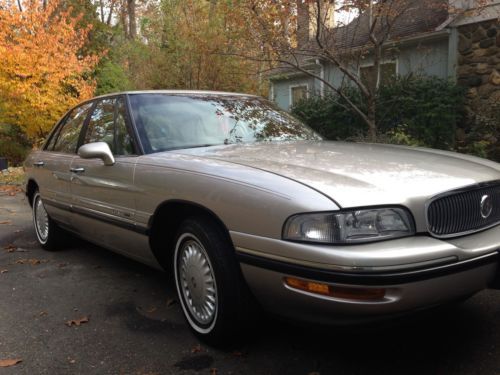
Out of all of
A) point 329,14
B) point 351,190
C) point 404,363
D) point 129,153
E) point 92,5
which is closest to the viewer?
point 351,190

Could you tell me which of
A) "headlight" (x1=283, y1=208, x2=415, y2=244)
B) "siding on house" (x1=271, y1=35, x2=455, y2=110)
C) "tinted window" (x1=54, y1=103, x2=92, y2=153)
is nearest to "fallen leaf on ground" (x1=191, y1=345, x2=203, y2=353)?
"headlight" (x1=283, y1=208, x2=415, y2=244)

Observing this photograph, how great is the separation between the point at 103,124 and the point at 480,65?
28.9ft

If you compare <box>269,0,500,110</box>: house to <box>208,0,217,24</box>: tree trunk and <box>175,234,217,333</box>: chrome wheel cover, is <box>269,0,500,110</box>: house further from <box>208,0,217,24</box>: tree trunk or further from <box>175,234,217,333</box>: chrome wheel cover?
<box>175,234,217,333</box>: chrome wheel cover

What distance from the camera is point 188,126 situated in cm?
370

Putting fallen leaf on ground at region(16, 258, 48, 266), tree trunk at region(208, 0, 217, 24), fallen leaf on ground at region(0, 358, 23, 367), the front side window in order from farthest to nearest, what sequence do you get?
tree trunk at region(208, 0, 217, 24) < fallen leaf on ground at region(16, 258, 48, 266) < the front side window < fallen leaf on ground at region(0, 358, 23, 367)

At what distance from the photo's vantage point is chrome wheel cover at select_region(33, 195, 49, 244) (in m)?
5.35

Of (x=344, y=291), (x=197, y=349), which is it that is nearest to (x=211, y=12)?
(x=197, y=349)

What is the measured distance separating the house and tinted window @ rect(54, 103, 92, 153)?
15.2 ft

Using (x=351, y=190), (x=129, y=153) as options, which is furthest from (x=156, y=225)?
(x=351, y=190)

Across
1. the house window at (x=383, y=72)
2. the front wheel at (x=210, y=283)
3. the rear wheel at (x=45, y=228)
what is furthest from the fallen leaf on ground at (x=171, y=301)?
the house window at (x=383, y=72)

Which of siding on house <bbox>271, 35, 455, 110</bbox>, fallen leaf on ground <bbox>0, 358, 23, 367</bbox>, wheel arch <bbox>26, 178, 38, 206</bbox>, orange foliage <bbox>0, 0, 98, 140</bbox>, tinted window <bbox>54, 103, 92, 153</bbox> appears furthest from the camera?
orange foliage <bbox>0, 0, 98, 140</bbox>

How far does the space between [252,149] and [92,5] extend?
792 inches

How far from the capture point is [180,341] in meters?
3.07

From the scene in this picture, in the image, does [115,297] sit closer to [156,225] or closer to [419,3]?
[156,225]
